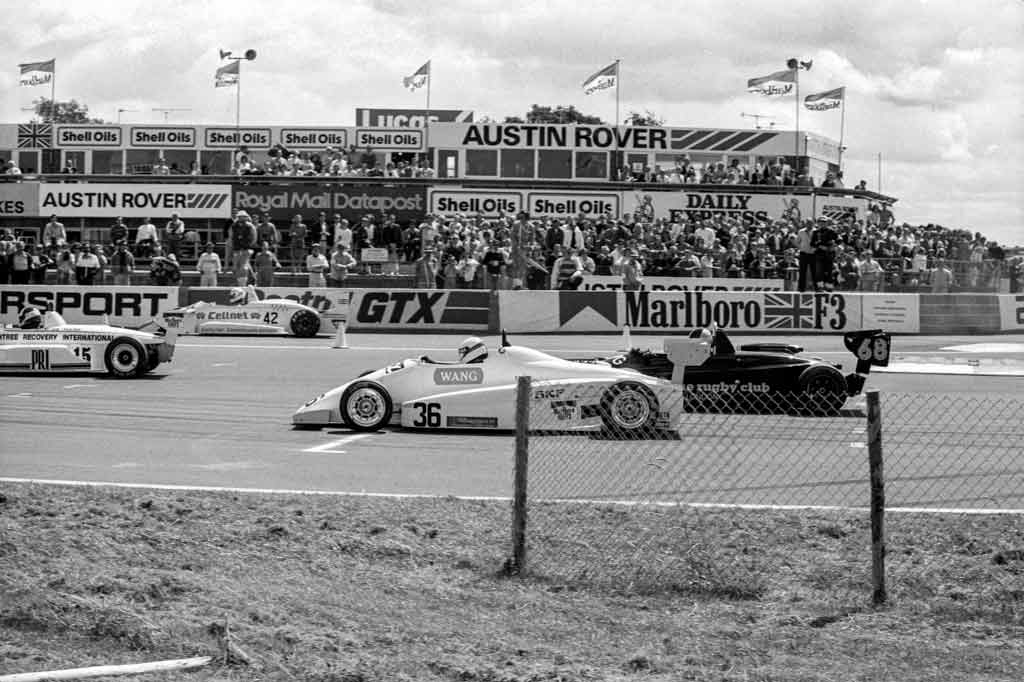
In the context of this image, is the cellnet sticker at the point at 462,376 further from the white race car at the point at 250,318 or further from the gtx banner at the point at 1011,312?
the gtx banner at the point at 1011,312

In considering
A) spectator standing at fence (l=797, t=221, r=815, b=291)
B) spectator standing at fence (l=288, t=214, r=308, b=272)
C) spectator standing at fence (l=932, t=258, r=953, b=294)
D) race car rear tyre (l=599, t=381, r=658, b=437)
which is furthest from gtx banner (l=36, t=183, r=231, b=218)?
race car rear tyre (l=599, t=381, r=658, b=437)

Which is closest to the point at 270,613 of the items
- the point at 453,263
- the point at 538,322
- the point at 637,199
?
the point at 538,322

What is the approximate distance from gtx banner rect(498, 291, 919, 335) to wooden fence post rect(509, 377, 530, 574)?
2117 centimetres

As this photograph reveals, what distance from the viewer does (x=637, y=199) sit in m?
39.8

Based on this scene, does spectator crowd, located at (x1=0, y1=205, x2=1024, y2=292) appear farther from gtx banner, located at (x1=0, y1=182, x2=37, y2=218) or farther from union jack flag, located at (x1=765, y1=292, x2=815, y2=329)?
gtx banner, located at (x1=0, y1=182, x2=37, y2=218)

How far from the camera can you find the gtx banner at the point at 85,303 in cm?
2928

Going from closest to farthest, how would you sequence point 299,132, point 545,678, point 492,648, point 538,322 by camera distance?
point 545,678 < point 492,648 < point 538,322 < point 299,132

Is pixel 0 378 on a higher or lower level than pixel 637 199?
lower

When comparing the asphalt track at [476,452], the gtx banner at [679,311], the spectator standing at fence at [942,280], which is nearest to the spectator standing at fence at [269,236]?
the gtx banner at [679,311]

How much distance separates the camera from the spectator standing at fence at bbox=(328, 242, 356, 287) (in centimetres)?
3098

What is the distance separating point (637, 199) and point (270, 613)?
111ft

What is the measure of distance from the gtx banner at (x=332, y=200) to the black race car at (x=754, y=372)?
995 inches

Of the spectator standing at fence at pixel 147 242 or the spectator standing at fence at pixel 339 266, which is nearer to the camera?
the spectator standing at fence at pixel 339 266

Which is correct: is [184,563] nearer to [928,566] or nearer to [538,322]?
[928,566]
